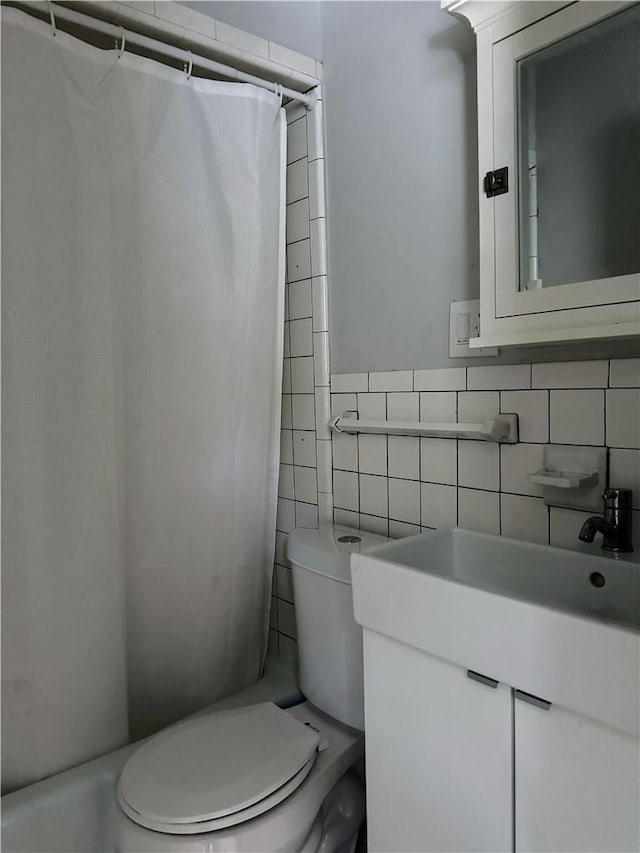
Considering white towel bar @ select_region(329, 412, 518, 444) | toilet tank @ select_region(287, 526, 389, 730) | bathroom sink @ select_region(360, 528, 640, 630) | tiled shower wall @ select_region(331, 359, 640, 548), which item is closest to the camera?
bathroom sink @ select_region(360, 528, 640, 630)

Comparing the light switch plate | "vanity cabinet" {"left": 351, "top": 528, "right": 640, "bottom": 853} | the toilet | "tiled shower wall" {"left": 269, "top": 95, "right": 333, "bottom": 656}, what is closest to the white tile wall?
"tiled shower wall" {"left": 269, "top": 95, "right": 333, "bottom": 656}

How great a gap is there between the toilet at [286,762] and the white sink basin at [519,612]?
0.27 meters

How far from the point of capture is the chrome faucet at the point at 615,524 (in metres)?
0.99

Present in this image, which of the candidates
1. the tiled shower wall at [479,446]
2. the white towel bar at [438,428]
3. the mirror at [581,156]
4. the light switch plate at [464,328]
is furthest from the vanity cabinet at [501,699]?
the mirror at [581,156]

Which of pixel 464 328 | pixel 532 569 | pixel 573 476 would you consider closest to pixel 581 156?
pixel 464 328

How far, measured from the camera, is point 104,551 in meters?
1.34

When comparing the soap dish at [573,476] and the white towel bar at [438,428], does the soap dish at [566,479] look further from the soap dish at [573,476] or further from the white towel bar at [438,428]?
the white towel bar at [438,428]

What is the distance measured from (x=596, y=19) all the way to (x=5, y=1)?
1.15 m

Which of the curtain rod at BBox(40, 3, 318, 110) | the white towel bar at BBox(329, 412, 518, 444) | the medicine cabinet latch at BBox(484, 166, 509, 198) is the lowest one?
the white towel bar at BBox(329, 412, 518, 444)

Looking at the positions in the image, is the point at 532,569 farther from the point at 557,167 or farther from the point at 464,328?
the point at 557,167

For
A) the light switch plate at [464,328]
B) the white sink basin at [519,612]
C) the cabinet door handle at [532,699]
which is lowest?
the cabinet door handle at [532,699]

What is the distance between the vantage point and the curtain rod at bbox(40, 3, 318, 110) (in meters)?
1.25

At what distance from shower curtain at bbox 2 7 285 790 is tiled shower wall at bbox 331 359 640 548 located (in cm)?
28

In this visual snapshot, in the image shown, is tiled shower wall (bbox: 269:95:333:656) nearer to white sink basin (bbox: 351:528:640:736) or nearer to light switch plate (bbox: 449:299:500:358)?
light switch plate (bbox: 449:299:500:358)
